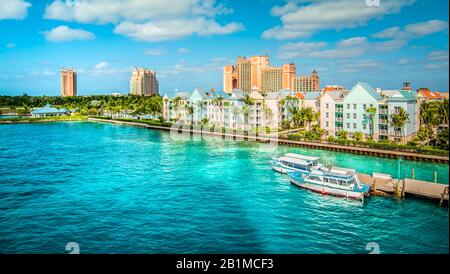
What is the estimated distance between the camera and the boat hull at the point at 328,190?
1438 centimetres

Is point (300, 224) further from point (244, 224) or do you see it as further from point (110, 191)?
point (110, 191)

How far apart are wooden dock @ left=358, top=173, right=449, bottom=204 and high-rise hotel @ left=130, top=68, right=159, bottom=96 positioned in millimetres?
93744

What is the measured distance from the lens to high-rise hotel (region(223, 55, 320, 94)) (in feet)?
277

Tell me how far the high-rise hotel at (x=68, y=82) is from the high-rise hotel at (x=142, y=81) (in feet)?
50.3

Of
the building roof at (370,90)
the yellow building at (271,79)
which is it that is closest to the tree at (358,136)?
the building roof at (370,90)

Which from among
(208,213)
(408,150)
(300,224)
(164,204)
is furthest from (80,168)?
(408,150)

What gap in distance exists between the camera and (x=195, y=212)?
12195 millimetres

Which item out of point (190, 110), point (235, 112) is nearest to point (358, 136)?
point (235, 112)

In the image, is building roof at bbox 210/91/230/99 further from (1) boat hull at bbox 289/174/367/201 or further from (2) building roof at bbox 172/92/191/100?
(1) boat hull at bbox 289/174/367/201

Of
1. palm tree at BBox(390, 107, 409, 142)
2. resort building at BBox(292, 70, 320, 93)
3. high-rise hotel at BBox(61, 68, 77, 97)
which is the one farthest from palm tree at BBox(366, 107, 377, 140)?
high-rise hotel at BBox(61, 68, 77, 97)

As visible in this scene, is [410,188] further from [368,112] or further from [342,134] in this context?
[368,112]

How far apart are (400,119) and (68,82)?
96.2 m
